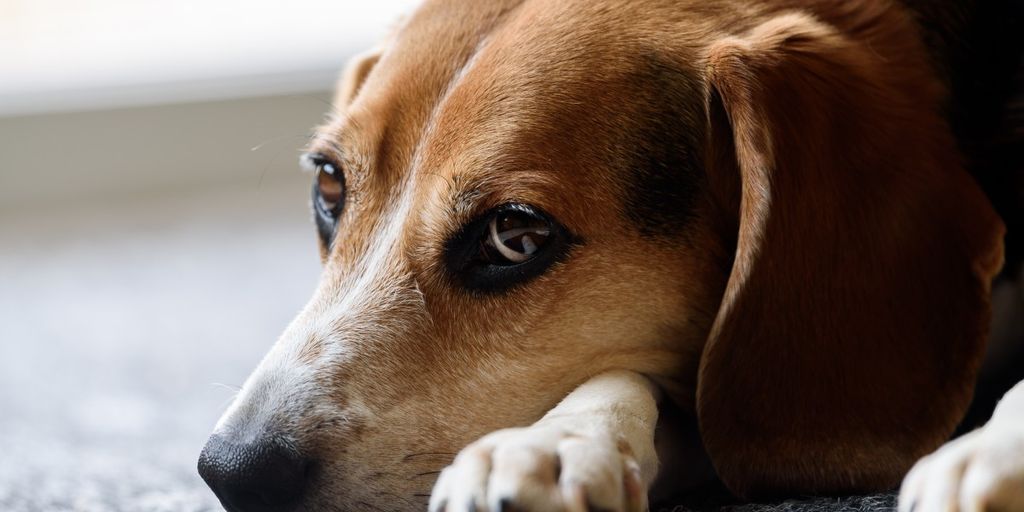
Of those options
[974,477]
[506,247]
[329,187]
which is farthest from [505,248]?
[974,477]

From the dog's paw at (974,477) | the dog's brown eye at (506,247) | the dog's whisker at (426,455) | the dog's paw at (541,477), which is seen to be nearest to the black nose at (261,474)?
the dog's whisker at (426,455)

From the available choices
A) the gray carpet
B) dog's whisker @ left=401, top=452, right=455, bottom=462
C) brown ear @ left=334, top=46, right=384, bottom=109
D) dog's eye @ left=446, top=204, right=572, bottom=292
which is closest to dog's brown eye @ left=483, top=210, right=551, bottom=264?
dog's eye @ left=446, top=204, right=572, bottom=292

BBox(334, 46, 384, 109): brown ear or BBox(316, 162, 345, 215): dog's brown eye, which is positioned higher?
BBox(334, 46, 384, 109): brown ear

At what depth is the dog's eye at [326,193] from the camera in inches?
101

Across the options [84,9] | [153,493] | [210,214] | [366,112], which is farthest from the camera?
[84,9]

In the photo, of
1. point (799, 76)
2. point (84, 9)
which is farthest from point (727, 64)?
point (84, 9)

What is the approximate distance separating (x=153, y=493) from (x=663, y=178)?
54.0 inches

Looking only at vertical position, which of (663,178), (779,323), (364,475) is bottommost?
(779,323)

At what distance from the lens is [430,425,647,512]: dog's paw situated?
166 centimetres

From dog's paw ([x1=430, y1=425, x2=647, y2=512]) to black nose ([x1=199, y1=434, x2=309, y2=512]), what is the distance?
35 centimetres

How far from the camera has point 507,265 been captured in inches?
88.4

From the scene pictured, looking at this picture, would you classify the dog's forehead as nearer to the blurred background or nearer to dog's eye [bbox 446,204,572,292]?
dog's eye [bbox 446,204,572,292]

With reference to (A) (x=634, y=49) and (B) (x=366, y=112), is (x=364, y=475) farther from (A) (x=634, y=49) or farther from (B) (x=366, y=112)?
(A) (x=634, y=49)

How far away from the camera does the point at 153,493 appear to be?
108 inches
